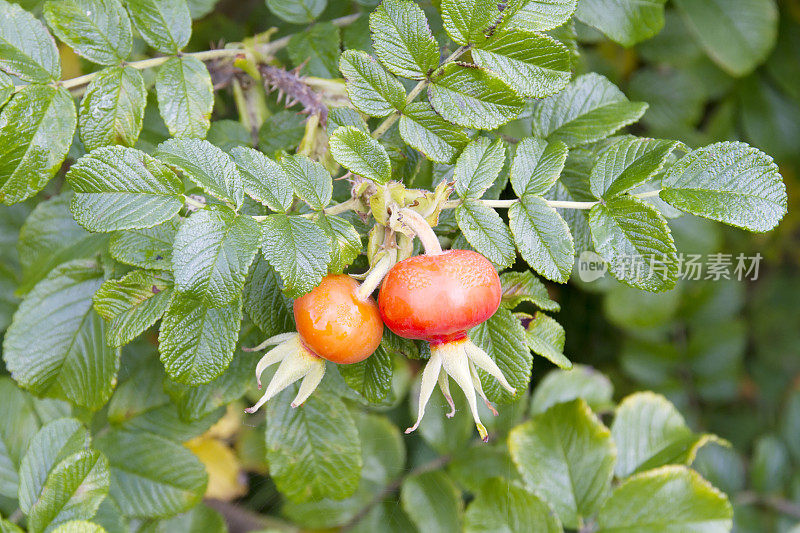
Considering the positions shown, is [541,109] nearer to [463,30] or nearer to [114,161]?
[463,30]

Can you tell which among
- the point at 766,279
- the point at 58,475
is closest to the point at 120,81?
the point at 58,475

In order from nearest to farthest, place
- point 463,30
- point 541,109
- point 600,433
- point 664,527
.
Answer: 1. point 463,30
2. point 541,109
3. point 664,527
4. point 600,433

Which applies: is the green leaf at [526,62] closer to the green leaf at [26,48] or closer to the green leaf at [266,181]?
the green leaf at [266,181]

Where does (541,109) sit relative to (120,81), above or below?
below

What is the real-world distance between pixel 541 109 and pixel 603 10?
0.94ft

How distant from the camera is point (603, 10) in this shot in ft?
4.30

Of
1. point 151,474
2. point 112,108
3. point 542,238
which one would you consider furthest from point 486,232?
point 151,474

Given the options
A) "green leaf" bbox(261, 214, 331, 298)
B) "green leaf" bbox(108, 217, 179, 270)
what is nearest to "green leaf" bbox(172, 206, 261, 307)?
"green leaf" bbox(261, 214, 331, 298)

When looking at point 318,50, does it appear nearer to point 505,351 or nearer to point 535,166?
point 535,166

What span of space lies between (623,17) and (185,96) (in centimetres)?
89

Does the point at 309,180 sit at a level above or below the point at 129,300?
above

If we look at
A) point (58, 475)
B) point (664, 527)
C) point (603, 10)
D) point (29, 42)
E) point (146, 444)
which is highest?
point (29, 42)

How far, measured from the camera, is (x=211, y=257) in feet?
2.73

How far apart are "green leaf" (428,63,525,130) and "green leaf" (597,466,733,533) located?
868 millimetres
